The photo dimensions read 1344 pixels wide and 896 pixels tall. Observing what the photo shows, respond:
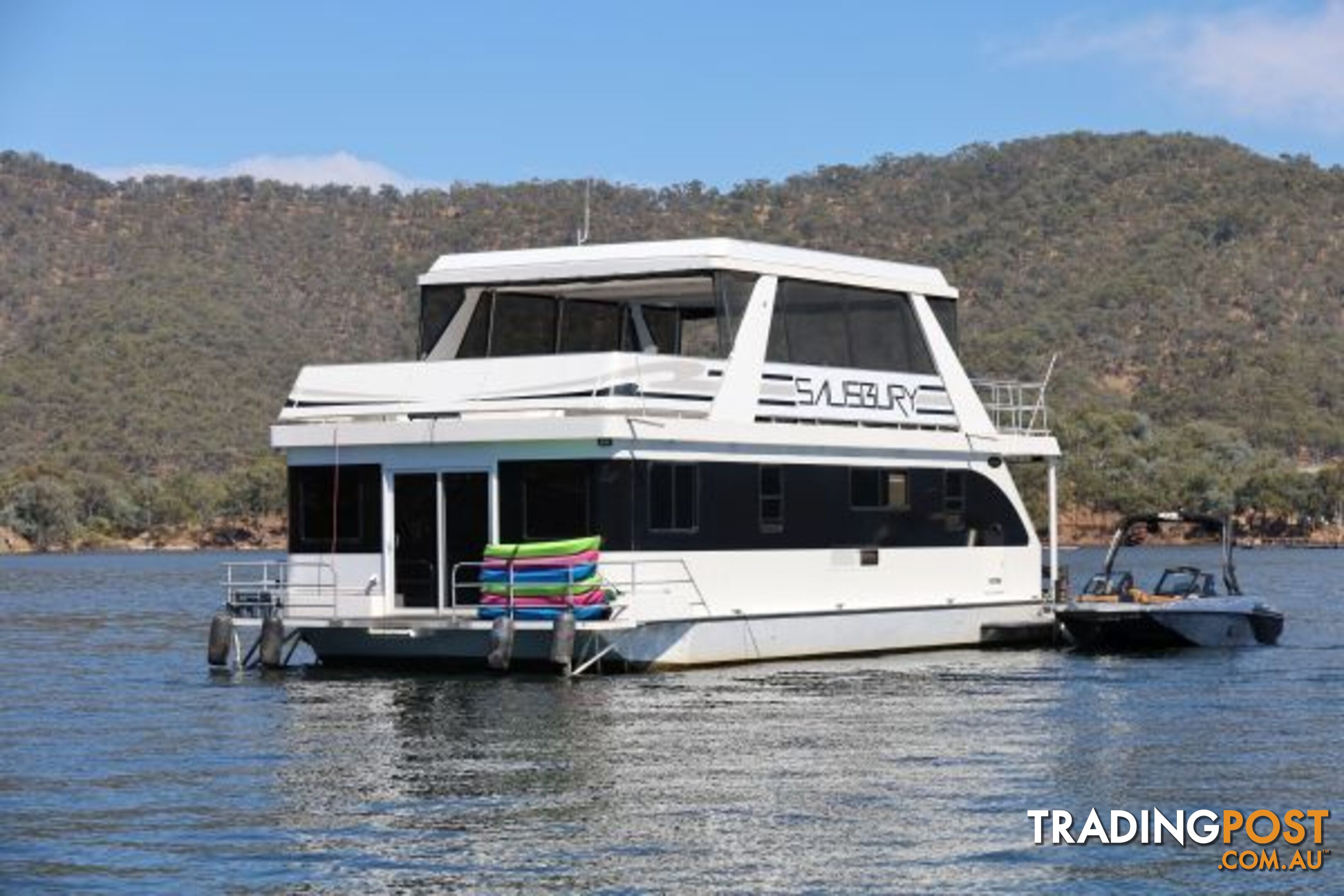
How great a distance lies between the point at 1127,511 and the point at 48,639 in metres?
72.5

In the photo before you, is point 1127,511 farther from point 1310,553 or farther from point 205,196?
point 205,196

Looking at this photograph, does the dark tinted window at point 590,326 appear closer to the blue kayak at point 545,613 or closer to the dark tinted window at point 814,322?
the dark tinted window at point 814,322

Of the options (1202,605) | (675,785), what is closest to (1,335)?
(1202,605)

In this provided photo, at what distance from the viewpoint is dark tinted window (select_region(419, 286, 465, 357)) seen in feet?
97.2

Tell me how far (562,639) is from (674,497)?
2.40 m

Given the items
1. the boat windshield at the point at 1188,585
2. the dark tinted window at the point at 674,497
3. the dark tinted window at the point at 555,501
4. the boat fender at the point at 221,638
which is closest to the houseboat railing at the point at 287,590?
the boat fender at the point at 221,638

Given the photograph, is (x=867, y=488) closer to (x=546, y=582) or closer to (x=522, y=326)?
(x=522, y=326)

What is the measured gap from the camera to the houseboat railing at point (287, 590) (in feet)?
91.1

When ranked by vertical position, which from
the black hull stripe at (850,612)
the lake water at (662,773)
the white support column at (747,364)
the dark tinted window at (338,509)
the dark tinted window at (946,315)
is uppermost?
the dark tinted window at (946,315)

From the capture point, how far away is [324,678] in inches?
1077

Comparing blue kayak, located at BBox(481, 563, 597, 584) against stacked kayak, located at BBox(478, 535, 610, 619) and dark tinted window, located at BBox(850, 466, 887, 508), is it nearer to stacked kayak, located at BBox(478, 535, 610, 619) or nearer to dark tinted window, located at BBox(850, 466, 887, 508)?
stacked kayak, located at BBox(478, 535, 610, 619)

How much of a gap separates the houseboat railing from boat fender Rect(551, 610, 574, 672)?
11.1ft

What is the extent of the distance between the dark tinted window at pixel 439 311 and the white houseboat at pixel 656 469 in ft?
0.09

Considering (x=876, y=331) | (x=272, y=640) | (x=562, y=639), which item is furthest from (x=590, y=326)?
(x=562, y=639)
